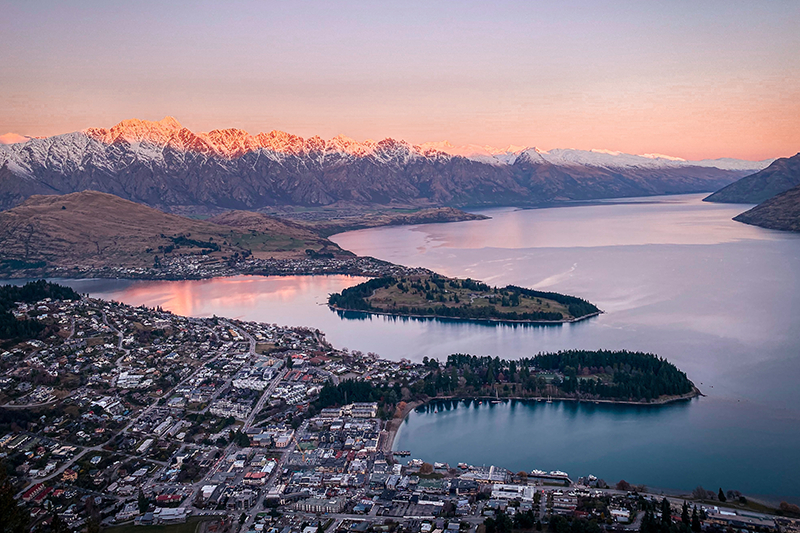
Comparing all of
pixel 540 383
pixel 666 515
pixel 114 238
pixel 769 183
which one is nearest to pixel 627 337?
pixel 540 383

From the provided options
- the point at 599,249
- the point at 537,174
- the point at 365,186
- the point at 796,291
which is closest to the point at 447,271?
the point at 599,249

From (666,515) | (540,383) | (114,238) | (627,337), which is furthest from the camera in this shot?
(114,238)

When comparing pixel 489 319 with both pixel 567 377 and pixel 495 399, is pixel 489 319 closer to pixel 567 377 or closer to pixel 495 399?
pixel 567 377

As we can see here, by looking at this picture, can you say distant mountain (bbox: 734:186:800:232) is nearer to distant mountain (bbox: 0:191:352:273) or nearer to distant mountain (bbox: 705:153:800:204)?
distant mountain (bbox: 705:153:800:204)

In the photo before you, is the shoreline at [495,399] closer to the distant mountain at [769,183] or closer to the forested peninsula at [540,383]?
the forested peninsula at [540,383]

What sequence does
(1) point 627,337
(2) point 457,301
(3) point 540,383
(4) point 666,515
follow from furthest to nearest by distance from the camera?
(2) point 457,301 → (1) point 627,337 → (3) point 540,383 → (4) point 666,515

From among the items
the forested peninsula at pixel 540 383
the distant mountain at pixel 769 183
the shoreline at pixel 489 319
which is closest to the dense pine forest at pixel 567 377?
the forested peninsula at pixel 540 383

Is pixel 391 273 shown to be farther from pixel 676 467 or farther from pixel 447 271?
pixel 676 467
